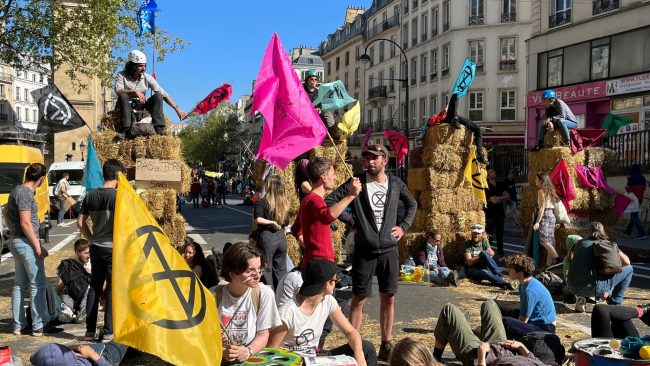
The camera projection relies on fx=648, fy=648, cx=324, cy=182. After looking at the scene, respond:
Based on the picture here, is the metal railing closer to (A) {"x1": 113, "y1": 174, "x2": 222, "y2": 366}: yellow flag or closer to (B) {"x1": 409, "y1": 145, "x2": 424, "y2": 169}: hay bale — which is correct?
(B) {"x1": 409, "y1": 145, "x2": 424, "y2": 169}: hay bale

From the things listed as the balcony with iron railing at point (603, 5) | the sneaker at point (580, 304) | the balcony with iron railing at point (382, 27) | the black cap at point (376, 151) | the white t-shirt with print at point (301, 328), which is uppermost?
the balcony with iron railing at point (382, 27)

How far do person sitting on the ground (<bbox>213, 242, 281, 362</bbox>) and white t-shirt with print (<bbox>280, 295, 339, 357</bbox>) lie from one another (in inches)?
5.4

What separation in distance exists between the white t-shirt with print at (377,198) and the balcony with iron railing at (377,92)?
187 feet

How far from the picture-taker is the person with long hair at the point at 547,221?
10242mm

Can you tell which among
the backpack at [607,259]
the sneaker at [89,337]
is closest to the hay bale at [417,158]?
the backpack at [607,259]

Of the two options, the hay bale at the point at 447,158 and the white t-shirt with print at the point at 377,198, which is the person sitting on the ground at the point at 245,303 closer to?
the white t-shirt with print at the point at 377,198

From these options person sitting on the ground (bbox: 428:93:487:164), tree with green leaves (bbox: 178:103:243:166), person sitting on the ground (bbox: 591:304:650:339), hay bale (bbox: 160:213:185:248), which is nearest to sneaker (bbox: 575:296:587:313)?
person sitting on the ground (bbox: 591:304:650:339)

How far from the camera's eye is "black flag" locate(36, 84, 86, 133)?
1084 cm

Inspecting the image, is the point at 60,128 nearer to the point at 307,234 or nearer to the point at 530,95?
the point at 307,234

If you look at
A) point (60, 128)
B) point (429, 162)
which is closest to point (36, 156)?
point (60, 128)

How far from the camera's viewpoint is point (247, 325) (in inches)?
169

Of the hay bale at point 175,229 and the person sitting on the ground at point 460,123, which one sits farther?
the person sitting on the ground at point 460,123

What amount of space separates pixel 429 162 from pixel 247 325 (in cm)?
791

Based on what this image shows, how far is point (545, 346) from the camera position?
5184 millimetres
